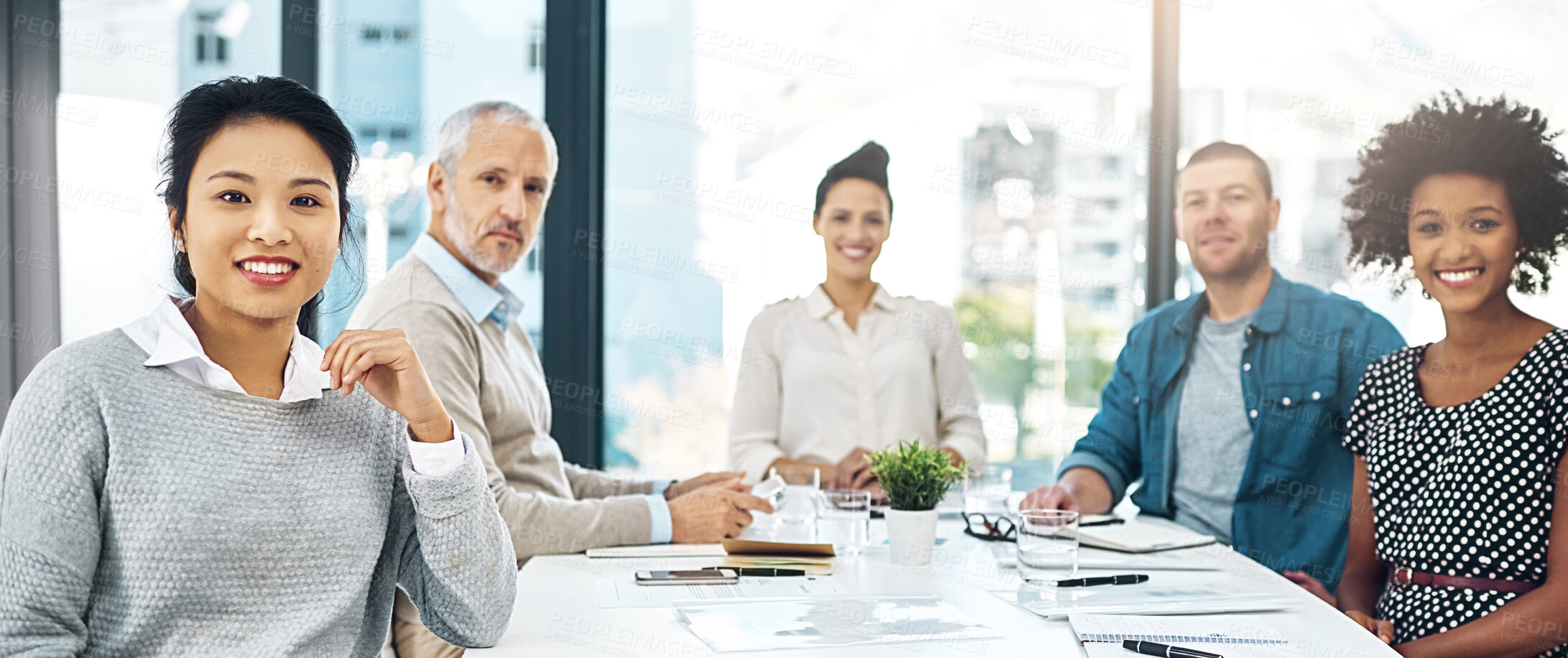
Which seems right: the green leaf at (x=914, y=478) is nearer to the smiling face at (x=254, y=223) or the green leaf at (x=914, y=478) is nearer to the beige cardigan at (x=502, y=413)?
the beige cardigan at (x=502, y=413)

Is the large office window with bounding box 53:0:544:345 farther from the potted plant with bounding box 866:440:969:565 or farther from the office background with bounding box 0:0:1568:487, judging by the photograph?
the potted plant with bounding box 866:440:969:565

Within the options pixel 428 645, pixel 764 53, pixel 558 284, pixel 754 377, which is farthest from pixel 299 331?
pixel 764 53

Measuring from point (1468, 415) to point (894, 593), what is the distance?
3.89 ft

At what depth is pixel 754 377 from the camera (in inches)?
114

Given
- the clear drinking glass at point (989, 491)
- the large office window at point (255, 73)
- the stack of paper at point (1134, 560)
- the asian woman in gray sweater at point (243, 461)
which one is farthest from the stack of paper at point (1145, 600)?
the large office window at point (255, 73)

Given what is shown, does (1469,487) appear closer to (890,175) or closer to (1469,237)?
(1469,237)

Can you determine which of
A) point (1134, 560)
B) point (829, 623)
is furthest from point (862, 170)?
point (829, 623)

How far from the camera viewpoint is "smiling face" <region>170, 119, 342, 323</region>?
4.07ft

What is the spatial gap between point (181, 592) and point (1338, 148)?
10.1 ft

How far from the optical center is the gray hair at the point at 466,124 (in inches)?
89.3

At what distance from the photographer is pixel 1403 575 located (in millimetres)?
1979

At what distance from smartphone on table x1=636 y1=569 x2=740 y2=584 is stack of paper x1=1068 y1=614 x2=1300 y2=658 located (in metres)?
0.51

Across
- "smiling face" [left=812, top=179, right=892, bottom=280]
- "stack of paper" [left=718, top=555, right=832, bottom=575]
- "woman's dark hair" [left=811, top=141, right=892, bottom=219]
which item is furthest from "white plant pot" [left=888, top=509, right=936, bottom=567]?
"woman's dark hair" [left=811, top=141, right=892, bottom=219]

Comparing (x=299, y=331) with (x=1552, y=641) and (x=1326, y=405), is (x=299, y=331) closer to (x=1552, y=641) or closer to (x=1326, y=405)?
(x=1552, y=641)
